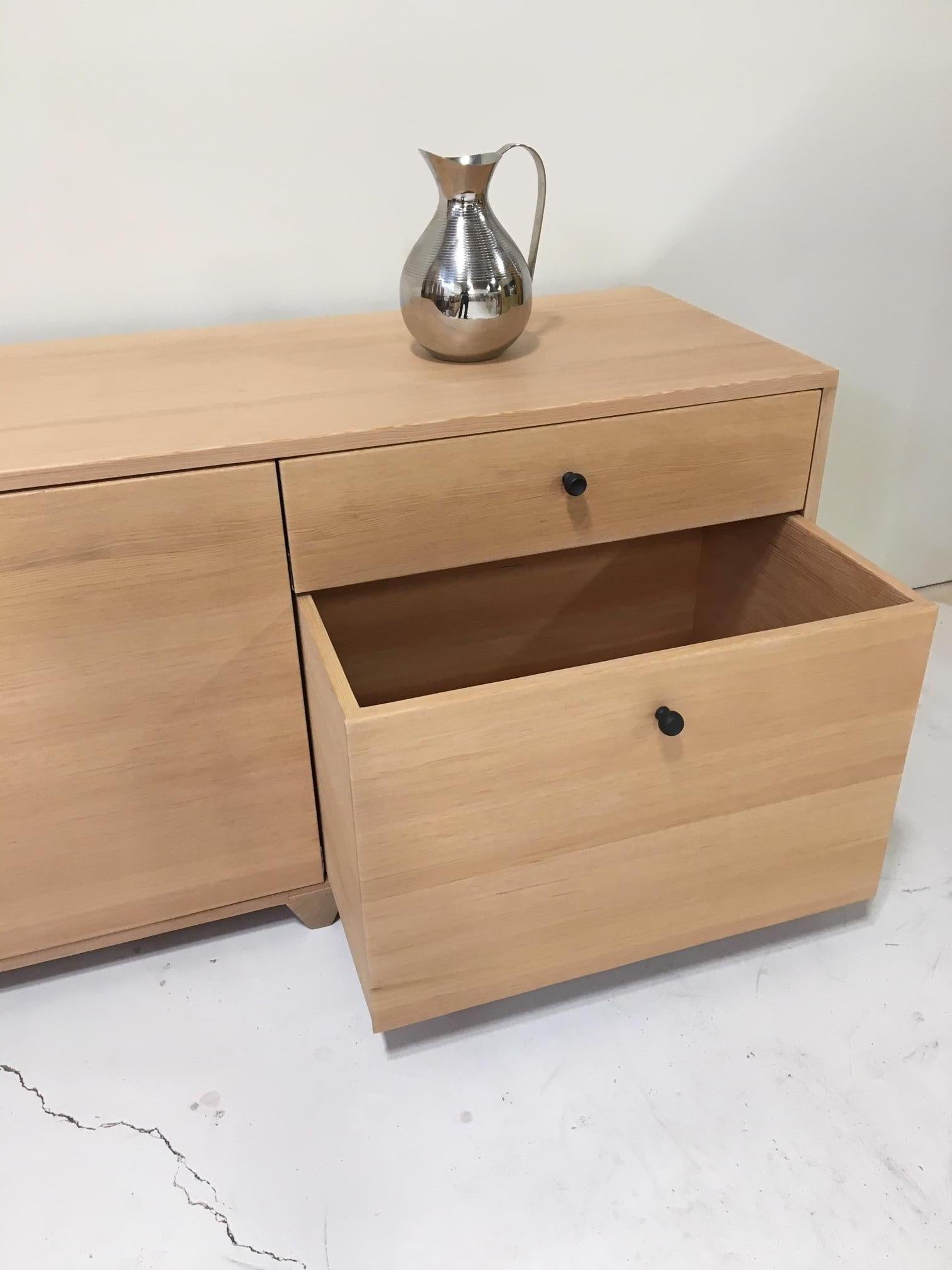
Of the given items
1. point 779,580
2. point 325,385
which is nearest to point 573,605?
point 779,580

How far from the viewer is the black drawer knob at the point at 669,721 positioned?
79cm

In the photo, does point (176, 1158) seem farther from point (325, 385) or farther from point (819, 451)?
point (819, 451)

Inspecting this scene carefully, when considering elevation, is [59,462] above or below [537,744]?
above

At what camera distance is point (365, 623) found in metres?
1.10

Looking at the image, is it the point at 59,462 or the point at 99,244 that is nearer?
the point at 59,462

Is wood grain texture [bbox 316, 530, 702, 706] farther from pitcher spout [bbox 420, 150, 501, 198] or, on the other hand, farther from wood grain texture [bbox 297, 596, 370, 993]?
pitcher spout [bbox 420, 150, 501, 198]

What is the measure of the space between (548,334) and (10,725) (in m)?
0.69

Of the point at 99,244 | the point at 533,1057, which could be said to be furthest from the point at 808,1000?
the point at 99,244

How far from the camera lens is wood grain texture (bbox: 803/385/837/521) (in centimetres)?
101

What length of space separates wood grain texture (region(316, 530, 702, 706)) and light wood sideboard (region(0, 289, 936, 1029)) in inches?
1.1

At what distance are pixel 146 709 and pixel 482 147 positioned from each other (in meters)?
0.80

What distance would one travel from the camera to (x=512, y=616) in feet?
3.84

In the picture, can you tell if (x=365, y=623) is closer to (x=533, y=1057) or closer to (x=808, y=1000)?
(x=533, y=1057)

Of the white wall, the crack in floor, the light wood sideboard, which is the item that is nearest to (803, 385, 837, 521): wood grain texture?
the light wood sideboard
